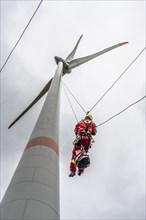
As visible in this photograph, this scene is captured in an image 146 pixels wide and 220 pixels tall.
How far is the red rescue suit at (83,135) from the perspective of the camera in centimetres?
1399

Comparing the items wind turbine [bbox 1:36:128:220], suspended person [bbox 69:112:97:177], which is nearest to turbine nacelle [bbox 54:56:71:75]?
suspended person [bbox 69:112:97:177]

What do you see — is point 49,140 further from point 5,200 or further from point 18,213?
point 18,213

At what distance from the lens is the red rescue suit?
14.0m

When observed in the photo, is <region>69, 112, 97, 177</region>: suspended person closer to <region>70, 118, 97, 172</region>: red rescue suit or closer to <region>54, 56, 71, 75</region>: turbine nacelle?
<region>70, 118, 97, 172</region>: red rescue suit

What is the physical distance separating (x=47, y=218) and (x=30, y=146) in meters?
3.72

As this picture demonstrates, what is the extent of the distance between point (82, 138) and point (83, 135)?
0.23 metres

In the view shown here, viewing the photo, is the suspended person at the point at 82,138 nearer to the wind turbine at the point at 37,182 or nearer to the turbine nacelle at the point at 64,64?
the wind turbine at the point at 37,182

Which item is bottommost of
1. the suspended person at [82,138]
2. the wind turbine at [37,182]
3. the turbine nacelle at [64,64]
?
the wind turbine at [37,182]

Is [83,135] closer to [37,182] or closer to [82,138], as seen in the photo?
[82,138]

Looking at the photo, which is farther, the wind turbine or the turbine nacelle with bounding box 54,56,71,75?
the turbine nacelle with bounding box 54,56,71,75

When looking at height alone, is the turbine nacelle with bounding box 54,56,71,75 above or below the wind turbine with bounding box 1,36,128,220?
above

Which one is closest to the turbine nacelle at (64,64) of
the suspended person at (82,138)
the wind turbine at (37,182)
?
the suspended person at (82,138)

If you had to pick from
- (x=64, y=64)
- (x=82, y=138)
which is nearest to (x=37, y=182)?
(x=82, y=138)

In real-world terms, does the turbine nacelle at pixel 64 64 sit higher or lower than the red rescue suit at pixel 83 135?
higher
